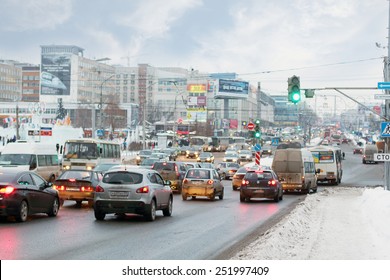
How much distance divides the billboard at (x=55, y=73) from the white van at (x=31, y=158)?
15466 cm

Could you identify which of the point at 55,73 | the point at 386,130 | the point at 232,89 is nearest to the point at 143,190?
the point at 386,130

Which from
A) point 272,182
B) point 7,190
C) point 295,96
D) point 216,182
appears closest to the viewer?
point 7,190

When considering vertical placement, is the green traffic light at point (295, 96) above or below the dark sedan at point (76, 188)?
above

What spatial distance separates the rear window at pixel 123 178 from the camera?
69.7ft

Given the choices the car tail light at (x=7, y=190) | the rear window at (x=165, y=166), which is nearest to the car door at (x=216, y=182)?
the rear window at (x=165, y=166)

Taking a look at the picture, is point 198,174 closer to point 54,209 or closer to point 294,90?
point 294,90

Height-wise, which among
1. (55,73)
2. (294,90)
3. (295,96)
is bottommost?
(295,96)

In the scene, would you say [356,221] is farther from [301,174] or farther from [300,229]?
[301,174]

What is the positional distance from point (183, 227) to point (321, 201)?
13.6m

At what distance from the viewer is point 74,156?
157ft

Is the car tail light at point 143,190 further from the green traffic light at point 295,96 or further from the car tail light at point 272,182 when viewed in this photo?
the car tail light at point 272,182

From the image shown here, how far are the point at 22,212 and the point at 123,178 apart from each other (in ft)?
10.3

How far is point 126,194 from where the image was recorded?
68.7 ft

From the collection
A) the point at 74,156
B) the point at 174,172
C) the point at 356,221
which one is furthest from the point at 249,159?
the point at 356,221
